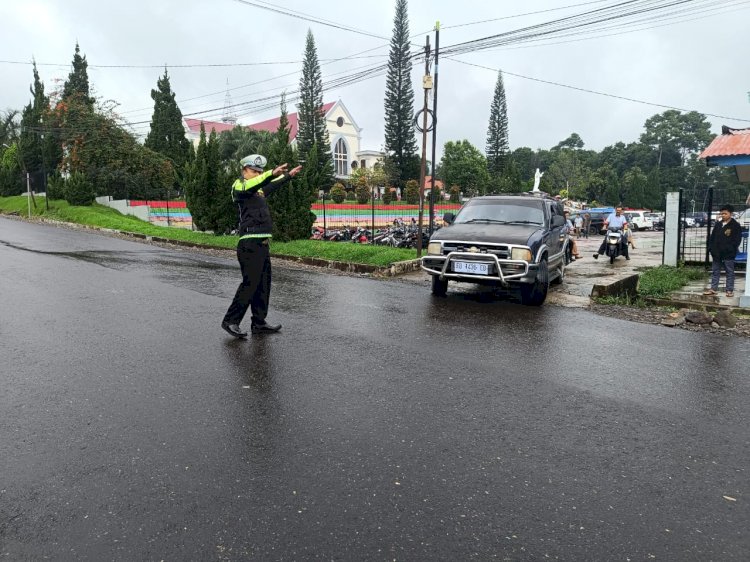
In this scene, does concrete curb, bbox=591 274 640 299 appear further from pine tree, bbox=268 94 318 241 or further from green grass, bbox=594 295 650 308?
pine tree, bbox=268 94 318 241

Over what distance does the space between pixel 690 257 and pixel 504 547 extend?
14863 mm

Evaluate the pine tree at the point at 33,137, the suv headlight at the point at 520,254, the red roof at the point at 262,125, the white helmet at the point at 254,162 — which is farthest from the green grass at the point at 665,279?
the red roof at the point at 262,125

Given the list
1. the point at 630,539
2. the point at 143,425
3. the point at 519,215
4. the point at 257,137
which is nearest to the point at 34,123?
the point at 257,137

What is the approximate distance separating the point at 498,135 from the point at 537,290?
65.9m

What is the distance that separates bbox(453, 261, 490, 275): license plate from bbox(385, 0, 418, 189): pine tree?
5019 cm

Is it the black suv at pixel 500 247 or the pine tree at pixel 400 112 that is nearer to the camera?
the black suv at pixel 500 247

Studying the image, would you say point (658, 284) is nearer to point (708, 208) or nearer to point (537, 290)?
point (537, 290)

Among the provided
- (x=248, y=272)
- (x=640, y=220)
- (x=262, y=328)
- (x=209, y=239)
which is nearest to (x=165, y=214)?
(x=209, y=239)

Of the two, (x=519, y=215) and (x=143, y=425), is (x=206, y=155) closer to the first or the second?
(x=519, y=215)

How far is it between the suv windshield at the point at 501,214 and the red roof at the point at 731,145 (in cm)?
461

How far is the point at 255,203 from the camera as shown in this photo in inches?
251

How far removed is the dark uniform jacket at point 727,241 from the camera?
1017 cm

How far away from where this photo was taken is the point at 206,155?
795 inches

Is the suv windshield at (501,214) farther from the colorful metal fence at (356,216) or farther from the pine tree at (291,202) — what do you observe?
the colorful metal fence at (356,216)
